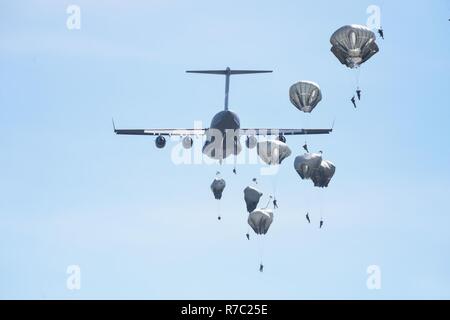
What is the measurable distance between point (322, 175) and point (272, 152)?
14.7ft

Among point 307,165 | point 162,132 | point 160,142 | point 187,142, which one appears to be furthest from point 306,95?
point 162,132

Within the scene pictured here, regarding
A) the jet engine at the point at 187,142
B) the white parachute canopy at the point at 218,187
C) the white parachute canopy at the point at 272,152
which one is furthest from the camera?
the jet engine at the point at 187,142

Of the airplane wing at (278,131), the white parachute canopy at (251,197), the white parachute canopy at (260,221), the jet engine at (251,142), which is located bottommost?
the white parachute canopy at (260,221)

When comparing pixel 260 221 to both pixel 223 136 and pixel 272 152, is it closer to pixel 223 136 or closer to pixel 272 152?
pixel 272 152

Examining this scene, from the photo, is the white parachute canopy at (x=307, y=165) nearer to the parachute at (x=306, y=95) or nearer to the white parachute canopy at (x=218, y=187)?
the parachute at (x=306, y=95)

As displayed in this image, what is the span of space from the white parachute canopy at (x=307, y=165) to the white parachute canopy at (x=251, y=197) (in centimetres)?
827

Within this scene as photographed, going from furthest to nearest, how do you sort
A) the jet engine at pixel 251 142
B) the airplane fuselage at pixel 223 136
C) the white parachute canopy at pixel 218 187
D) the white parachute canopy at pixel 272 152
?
the jet engine at pixel 251 142, the white parachute canopy at pixel 218 187, the airplane fuselage at pixel 223 136, the white parachute canopy at pixel 272 152

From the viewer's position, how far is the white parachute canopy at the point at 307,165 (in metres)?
74.1

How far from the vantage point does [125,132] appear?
351ft

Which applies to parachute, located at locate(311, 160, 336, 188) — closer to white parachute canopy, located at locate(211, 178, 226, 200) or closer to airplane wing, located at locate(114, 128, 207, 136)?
white parachute canopy, located at locate(211, 178, 226, 200)

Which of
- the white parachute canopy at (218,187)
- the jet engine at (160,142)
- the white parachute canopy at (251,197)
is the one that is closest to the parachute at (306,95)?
the white parachute canopy at (251,197)
